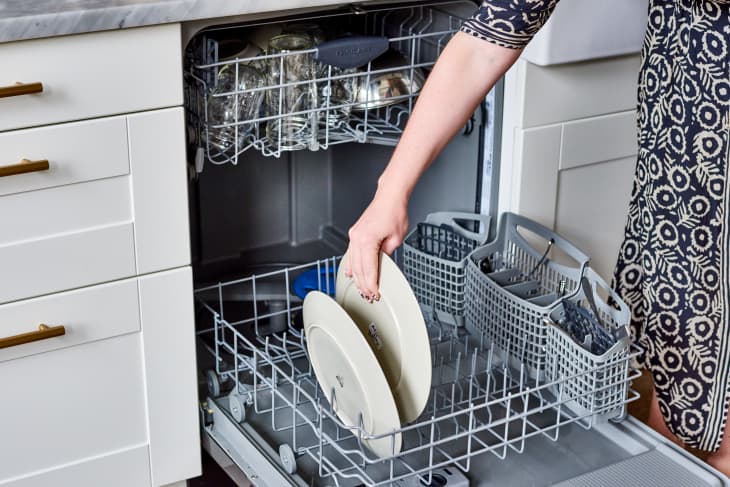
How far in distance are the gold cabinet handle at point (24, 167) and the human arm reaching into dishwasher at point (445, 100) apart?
0.41 metres

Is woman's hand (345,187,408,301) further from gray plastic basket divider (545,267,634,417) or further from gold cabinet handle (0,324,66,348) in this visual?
gold cabinet handle (0,324,66,348)

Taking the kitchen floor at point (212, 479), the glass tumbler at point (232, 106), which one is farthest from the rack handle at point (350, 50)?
the kitchen floor at point (212, 479)

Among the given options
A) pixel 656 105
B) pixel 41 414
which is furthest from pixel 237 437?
pixel 656 105

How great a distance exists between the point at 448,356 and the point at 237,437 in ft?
1.31

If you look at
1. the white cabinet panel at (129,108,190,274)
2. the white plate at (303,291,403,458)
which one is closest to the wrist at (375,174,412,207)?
the white plate at (303,291,403,458)

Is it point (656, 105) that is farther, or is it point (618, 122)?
point (618, 122)

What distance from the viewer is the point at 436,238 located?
1.84 meters

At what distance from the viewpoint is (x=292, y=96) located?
1.65m

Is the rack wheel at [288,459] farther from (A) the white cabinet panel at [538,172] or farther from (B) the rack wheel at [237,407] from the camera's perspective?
(A) the white cabinet panel at [538,172]

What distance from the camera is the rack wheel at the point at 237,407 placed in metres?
1.58

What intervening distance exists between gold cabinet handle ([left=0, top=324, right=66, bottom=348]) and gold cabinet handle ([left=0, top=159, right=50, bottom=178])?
23 centimetres

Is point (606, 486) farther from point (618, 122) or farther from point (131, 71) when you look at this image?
point (131, 71)

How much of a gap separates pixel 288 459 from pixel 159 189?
16.3 inches

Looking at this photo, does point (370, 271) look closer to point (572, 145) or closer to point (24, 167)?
point (24, 167)
